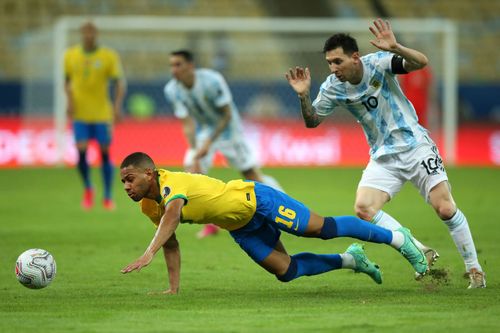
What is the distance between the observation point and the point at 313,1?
92.9 ft

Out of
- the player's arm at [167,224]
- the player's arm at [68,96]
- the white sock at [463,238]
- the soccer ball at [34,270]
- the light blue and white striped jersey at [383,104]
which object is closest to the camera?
the player's arm at [167,224]

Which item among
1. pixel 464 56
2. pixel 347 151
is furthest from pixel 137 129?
pixel 464 56

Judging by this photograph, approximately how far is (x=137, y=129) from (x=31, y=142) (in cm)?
225

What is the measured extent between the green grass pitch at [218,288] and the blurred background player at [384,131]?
1.63ft

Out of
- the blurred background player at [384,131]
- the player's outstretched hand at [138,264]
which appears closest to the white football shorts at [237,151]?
the blurred background player at [384,131]

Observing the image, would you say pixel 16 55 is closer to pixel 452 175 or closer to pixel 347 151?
pixel 347 151

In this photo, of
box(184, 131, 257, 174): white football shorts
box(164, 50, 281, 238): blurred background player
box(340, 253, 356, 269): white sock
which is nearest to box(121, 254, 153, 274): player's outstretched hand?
box(340, 253, 356, 269): white sock

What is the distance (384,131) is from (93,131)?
25.1ft

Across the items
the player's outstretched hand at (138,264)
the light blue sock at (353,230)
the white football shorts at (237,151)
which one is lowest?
the player's outstretched hand at (138,264)

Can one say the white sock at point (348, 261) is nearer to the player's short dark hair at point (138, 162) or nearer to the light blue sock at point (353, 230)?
the light blue sock at point (353, 230)

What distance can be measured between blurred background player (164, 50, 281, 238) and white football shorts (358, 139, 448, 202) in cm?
436

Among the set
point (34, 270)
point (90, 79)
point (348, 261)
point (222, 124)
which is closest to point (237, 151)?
point (222, 124)

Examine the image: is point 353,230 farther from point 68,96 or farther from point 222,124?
point 68,96

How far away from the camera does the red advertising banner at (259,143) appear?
2202 centimetres
